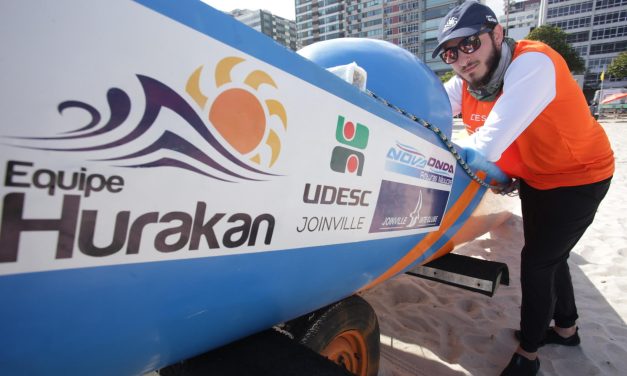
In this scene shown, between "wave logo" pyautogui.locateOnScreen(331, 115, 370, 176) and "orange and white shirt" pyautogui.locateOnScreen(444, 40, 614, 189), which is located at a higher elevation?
"orange and white shirt" pyautogui.locateOnScreen(444, 40, 614, 189)

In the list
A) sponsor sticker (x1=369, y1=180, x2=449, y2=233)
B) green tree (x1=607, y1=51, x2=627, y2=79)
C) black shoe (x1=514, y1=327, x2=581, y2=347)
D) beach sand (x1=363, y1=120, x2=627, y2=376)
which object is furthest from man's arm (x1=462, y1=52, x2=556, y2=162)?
green tree (x1=607, y1=51, x2=627, y2=79)

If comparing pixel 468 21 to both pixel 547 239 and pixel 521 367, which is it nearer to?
pixel 547 239

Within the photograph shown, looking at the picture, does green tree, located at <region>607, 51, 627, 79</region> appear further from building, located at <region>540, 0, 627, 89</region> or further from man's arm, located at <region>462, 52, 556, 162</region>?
man's arm, located at <region>462, 52, 556, 162</region>

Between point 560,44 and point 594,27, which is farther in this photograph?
point 594,27

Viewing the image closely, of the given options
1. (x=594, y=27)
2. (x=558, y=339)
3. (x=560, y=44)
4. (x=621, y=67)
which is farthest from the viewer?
(x=594, y=27)

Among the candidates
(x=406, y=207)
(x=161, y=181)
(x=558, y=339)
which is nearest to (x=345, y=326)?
(x=406, y=207)

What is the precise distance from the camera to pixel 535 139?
203 centimetres

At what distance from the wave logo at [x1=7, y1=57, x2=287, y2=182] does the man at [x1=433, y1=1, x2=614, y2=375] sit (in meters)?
1.35

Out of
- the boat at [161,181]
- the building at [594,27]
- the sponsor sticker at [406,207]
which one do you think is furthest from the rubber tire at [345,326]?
the building at [594,27]

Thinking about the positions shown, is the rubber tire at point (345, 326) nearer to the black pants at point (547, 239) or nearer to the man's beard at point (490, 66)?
the black pants at point (547, 239)

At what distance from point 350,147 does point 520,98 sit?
107 centimetres

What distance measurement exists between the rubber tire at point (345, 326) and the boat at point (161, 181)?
182 millimetres

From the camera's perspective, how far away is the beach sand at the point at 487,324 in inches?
90.5

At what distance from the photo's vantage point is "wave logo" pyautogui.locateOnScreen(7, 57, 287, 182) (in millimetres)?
718
